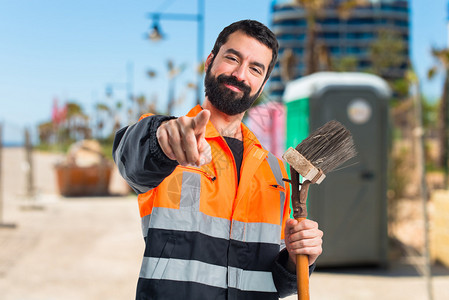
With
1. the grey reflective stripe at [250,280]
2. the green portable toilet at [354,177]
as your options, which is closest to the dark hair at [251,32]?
the grey reflective stripe at [250,280]

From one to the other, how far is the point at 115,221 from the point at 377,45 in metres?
46.2

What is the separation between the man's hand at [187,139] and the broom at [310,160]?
0.35m

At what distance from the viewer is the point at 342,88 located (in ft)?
19.0

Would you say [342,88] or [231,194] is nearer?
[231,194]

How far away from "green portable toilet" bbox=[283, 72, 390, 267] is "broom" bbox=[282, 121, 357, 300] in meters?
4.43

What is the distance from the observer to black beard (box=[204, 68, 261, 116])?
1.21 m

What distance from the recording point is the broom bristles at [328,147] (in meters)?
1.28

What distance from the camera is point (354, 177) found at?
19.9 feet

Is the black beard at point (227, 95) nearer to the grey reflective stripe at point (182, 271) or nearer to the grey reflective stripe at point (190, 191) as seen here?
the grey reflective stripe at point (190, 191)

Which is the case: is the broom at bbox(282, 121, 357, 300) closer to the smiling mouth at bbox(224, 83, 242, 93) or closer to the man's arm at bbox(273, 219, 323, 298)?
the man's arm at bbox(273, 219, 323, 298)

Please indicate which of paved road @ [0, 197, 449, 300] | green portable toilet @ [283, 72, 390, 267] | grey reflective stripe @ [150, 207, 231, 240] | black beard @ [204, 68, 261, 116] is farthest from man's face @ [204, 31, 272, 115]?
paved road @ [0, 197, 449, 300]

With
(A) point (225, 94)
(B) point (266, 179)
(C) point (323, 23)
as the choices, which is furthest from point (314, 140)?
(C) point (323, 23)

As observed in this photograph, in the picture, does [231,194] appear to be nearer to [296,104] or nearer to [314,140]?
[314,140]

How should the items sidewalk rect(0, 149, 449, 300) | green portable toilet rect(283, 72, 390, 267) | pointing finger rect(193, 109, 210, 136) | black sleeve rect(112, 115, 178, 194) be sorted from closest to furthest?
pointing finger rect(193, 109, 210, 136) → black sleeve rect(112, 115, 178, 194) → sidewalk rect(0, 149, 449, 300) → green portable toilet rect(283, 72, 390, 267)
